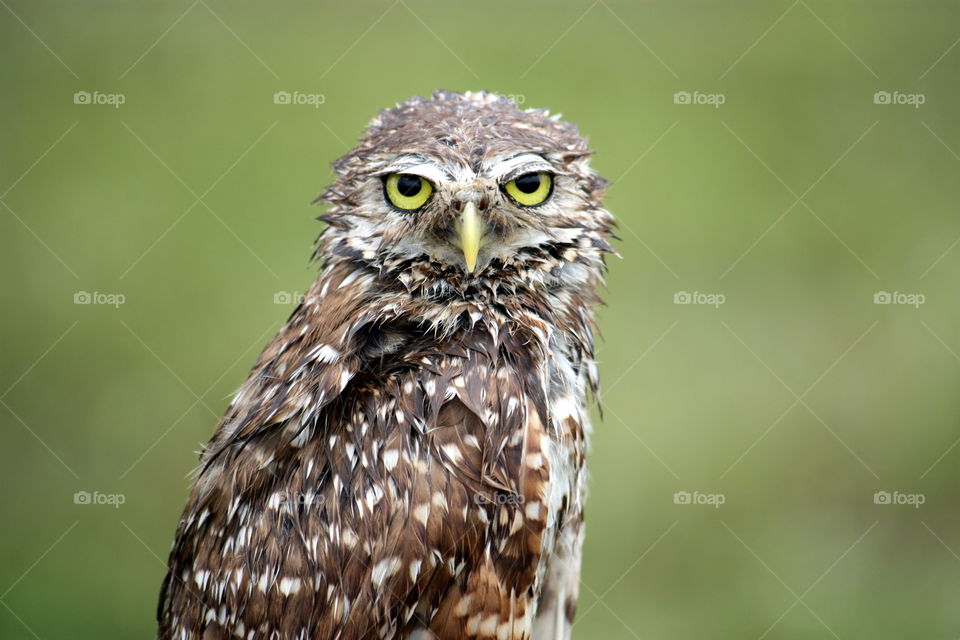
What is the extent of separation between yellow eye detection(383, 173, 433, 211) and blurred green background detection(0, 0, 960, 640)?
502 centimetres

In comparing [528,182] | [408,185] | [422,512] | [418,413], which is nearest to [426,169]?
[408,185]

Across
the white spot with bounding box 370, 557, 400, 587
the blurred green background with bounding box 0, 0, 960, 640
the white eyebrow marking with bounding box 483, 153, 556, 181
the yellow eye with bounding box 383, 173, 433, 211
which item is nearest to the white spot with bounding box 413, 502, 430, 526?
the white spot with bounding box 370, 557, 400, 587

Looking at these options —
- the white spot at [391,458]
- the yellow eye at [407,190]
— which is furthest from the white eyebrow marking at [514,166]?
the white spot at [391,458]

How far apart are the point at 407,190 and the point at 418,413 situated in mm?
944

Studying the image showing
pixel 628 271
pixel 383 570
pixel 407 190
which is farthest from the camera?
pixel 628 271

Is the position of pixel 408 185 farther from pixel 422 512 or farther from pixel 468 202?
pixel 422 512

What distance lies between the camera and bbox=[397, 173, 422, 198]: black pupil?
12.8 ft

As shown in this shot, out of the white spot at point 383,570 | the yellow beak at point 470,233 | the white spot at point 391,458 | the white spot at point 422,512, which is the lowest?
the white spot at point 383,570

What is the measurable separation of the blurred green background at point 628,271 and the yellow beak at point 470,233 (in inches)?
195

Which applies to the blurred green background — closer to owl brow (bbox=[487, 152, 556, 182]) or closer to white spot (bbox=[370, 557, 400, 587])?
white spot (bbox=[370, 557, 400, 587])

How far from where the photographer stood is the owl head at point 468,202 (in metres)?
3.85

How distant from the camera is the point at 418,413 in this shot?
3.85m

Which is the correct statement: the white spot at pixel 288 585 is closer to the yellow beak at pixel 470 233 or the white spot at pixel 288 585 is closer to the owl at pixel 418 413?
the owl at pixel 418 413

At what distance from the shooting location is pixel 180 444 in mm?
8789
